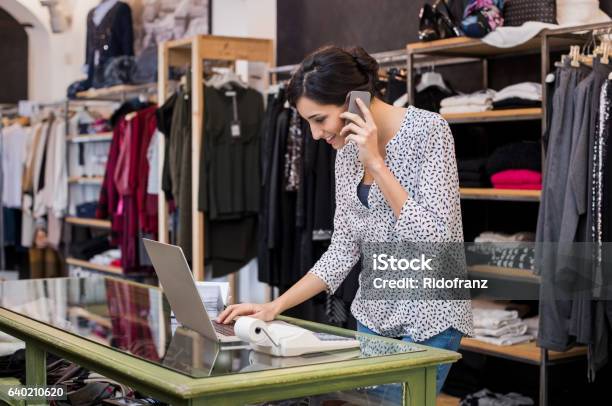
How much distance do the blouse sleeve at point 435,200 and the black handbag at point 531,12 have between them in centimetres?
234

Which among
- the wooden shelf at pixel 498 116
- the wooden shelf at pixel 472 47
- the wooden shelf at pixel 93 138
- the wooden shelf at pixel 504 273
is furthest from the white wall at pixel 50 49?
the wooden shelf at pixel 504 273

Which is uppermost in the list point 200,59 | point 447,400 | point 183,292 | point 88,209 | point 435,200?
point 200,59

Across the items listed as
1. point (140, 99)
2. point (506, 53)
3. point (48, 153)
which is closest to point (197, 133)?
point (140, 99)

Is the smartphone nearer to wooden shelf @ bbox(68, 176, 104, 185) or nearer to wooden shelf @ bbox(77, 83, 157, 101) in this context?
wooden shelf @ bbox(77, 83, 157, 101)

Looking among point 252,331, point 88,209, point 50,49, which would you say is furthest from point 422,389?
point 50,49

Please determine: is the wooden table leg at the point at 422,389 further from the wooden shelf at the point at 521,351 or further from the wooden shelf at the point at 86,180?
the wooden shelf at the point at 86,180

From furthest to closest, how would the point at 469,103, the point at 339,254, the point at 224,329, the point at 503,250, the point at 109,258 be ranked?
the point at 109,258 < the point at 469,103 < the point at 503,250 < the point at 339,254 < the point at 224,329

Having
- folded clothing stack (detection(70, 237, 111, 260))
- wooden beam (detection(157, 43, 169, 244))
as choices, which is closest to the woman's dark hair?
wooden beam (detection(157, 43, 169, 244))

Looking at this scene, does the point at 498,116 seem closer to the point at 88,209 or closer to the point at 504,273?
the point at 504,273

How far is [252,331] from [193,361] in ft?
0.58

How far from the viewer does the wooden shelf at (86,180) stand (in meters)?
8.27

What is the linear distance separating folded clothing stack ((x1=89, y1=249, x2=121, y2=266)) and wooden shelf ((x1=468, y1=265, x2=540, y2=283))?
3.87 m

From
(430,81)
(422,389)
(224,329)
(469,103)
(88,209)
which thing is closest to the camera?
(422,389)

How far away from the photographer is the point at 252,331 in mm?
2168
